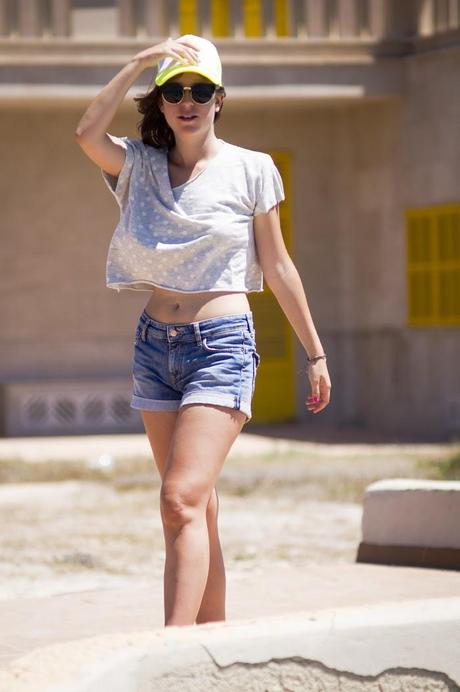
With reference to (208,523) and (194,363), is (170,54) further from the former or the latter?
(208,523)

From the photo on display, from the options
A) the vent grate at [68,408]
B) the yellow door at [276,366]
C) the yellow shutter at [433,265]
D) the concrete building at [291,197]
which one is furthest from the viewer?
the yellow door at [276,366]

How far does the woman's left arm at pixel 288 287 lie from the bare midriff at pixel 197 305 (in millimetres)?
135

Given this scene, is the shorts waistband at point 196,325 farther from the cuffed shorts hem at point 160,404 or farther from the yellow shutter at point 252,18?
the yellow shutter at point 252,18

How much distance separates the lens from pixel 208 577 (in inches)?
185

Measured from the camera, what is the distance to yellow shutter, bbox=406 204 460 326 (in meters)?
14.7

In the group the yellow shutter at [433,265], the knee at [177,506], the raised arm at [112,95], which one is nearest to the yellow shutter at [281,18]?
the yellow shutter at [433,265]

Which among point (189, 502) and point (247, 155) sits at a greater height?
point (247, 155)

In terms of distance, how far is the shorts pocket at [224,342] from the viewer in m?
4.48

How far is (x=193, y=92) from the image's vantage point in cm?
452

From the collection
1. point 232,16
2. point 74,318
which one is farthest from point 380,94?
point 74,318

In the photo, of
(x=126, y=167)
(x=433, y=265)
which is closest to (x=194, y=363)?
(x=126, y=167)

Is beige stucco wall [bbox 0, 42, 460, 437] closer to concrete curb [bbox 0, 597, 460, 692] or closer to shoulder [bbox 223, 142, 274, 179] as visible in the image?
shoulder [bbox 223, 142, 274, 179]

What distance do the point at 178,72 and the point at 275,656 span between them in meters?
1.64

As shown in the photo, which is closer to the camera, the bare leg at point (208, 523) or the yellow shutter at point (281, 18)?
the bare leg at point (208, 523)
